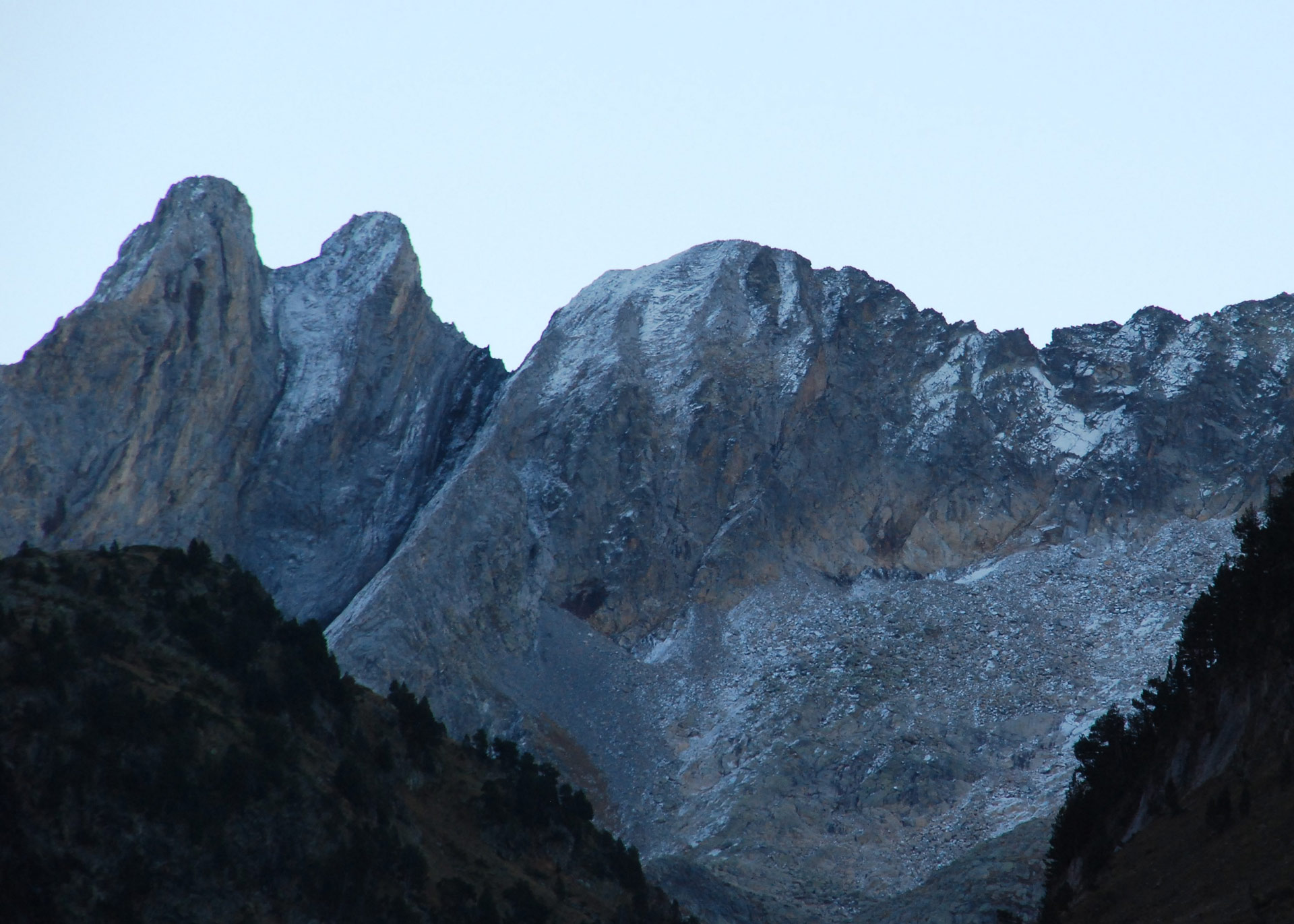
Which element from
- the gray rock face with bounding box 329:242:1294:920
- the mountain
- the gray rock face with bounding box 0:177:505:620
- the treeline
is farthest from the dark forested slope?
the gray rock face with bounding box 0:177:505:620

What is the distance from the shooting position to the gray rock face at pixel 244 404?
135 m

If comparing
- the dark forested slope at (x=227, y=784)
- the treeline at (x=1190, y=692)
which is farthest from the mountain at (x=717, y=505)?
the treeline at (x=1190, y=692)

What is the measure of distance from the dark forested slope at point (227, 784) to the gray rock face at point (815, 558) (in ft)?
91.5

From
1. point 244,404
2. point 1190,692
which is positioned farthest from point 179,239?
point 1190,692

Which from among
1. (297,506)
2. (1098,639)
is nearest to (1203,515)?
(1098,639)

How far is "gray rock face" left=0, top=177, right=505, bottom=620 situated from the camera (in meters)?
135

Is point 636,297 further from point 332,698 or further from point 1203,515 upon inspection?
point 332,698

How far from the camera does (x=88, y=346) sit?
137875mm

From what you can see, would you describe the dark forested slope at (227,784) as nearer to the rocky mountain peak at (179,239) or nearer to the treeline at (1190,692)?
the treeline at (1190,692)

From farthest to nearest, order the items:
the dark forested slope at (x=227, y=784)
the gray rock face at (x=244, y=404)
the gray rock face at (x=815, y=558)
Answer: the gray rock face at (x=244, y=404) < the gray rock face at (x=815, y=558) < the dark forested slope at (x=227, y=784)

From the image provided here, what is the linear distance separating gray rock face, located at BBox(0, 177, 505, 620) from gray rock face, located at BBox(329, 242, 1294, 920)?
1007cm

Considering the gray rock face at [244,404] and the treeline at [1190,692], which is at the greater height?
the gray rock face at [244,404]

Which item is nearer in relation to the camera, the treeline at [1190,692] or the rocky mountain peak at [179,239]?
the treeline at [1190,692]

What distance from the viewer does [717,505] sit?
149 metres
